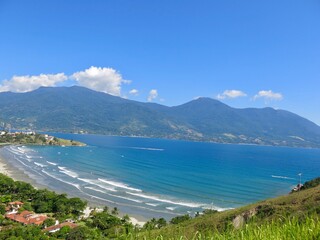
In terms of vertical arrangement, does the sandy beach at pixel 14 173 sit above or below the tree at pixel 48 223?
below

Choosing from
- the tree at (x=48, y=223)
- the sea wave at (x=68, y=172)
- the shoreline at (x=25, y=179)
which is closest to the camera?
the tree at (x=48, y=223)

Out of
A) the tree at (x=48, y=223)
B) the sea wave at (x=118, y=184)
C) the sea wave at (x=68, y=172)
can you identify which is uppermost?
the sea wave at (x=118, y=184)

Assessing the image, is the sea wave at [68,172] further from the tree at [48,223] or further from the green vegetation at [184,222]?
the tree at [48,223]

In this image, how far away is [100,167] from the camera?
7050 cm

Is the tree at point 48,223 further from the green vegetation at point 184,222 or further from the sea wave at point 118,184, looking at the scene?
the sea wave at point 118,184

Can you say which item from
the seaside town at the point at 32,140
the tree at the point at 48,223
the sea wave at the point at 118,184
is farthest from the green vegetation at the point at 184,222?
the seaside town at the point at 32,140

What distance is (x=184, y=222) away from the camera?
79.8ft

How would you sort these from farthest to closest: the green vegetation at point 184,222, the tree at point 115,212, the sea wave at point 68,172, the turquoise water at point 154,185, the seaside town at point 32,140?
the seaside town at point 32,140, the sea wave at point 68,172, the turquoise water at point 154,185, the tree at point 115,212, the green vegetation at point 184,222

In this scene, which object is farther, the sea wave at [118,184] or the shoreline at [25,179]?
the sea wave at [118,184]

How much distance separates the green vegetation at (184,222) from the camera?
292 centimetres

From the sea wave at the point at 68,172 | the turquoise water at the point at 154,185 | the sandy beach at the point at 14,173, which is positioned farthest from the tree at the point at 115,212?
the sea wave at the point at 68,172

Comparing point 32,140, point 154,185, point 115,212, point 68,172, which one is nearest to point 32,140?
point 32,140

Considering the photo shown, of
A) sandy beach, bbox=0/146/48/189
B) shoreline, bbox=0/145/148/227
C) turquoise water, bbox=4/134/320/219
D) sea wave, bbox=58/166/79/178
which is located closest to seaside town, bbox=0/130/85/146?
→ shoreline, bbox=0/145/148/227

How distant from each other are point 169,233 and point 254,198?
154 ft
